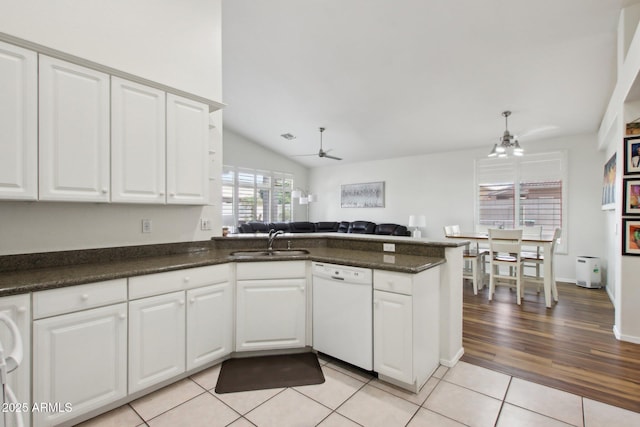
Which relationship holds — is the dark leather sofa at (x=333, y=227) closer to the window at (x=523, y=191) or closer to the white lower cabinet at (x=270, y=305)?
the window at (x=523, y=191)

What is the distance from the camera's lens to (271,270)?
2488mm

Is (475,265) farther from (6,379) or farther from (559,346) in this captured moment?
(6,379)

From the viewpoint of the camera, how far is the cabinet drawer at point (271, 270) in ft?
8.08

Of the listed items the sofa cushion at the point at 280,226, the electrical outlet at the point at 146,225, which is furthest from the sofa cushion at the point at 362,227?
the electrical outlet at the point at 146,225

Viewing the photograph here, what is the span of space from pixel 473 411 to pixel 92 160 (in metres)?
2.98

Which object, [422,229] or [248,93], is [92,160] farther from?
[422,229]

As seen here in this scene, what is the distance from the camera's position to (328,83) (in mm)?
4621

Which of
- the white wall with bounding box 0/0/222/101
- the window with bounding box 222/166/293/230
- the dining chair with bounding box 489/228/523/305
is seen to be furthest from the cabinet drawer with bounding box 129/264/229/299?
the window with bounding box 222/166/293/230

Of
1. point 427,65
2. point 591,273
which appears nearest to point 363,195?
point 427,65

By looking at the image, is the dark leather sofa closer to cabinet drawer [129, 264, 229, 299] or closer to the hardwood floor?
the hardwood floor

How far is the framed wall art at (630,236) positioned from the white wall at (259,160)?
7.10m

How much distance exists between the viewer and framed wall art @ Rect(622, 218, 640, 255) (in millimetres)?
2814

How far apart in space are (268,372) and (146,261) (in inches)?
49.8

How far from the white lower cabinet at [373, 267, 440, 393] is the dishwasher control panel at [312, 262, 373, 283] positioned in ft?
0.23
